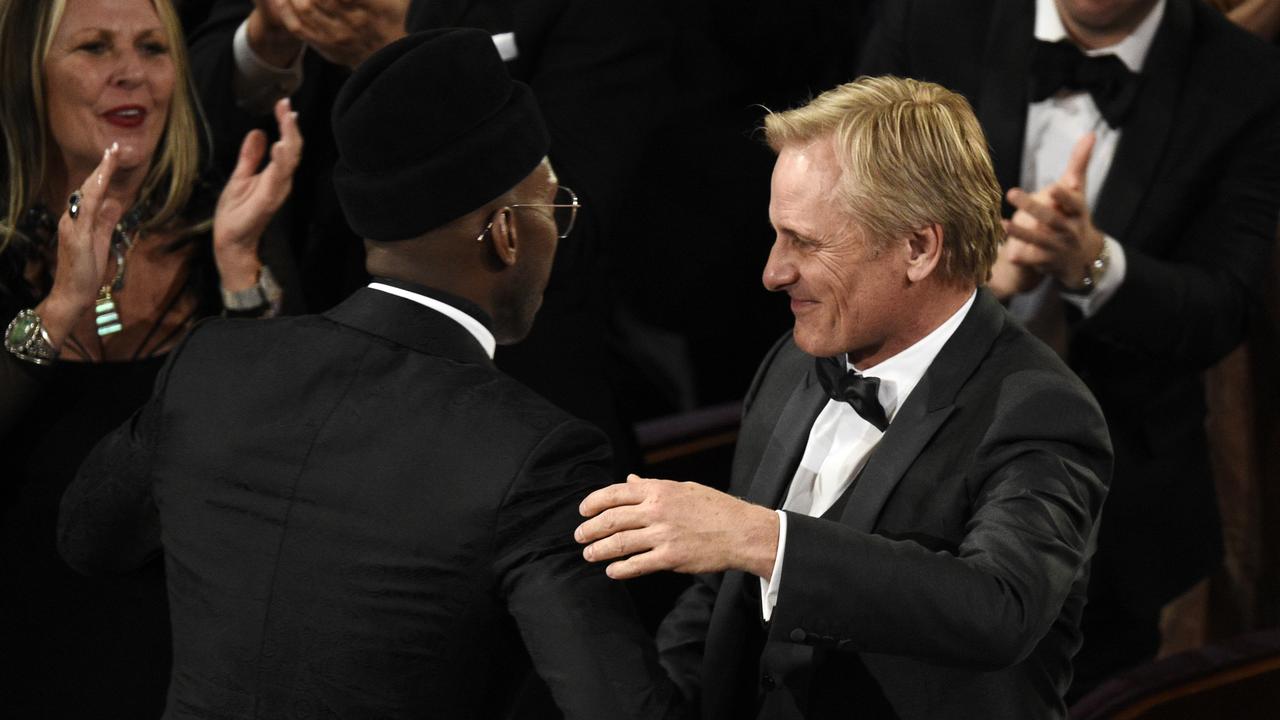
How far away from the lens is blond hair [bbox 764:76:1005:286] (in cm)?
199

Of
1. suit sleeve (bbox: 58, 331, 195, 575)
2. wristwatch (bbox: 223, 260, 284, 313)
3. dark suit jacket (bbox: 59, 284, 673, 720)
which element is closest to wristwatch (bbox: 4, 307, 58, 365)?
wristwatch (bbox: 223, 260, 284, 313)

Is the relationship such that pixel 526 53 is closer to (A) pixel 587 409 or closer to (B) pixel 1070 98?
(A) pixel 587 409

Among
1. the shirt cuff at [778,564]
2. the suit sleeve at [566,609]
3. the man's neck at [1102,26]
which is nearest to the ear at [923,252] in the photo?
the shirt cuff at [778,564]

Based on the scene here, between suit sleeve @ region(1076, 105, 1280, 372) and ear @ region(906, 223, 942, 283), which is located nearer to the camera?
ear @ region(906, 223, 942, 283)

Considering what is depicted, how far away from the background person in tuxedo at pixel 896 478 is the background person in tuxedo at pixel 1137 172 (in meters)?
0.86

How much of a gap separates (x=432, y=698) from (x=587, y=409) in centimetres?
127

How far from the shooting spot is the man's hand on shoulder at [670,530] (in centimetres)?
169

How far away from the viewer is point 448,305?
6.72 ft

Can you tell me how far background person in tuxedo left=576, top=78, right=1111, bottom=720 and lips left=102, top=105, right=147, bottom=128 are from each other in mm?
1345

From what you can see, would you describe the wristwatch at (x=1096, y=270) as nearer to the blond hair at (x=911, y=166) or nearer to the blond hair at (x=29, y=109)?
the blond hair at (x=911, y=166)

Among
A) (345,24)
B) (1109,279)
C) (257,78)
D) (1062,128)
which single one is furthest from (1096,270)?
(257,78)

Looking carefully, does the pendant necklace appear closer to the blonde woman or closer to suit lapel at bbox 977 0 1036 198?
the blonde woman

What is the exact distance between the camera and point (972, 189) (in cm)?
202

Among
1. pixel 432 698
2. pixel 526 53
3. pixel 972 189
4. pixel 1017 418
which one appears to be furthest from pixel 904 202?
pixel 526 53
